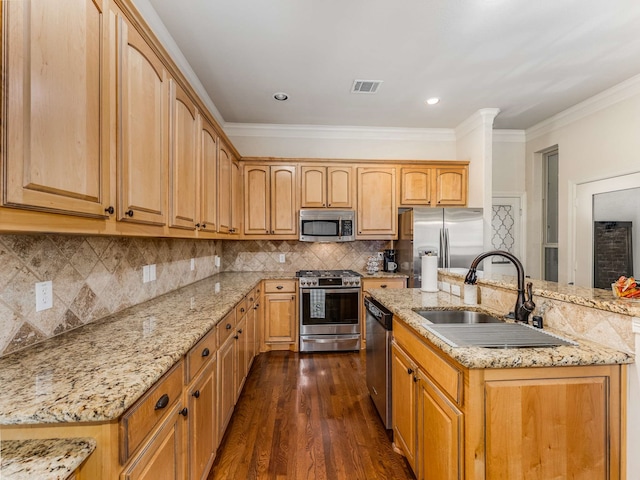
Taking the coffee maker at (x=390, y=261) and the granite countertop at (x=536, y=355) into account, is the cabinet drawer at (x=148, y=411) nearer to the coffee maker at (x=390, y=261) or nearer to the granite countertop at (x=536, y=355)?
the granite countertop at (x=536, y=355)

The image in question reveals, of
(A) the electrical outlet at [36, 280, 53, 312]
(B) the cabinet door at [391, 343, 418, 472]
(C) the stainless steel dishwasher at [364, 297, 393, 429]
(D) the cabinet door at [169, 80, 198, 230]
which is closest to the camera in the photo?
(A) the electrical outlet at [36, 280, 53, 312]

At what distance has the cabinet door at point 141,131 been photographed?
1.24 meters

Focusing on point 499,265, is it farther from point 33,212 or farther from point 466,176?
point 33,212

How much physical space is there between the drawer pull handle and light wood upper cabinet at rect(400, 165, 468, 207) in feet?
11.3

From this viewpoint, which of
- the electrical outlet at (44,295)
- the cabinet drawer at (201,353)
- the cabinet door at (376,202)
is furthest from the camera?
the cabinet door at (376,202)

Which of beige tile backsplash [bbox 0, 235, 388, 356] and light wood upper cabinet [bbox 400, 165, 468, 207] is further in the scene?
light wood upper cabinet [bbox 400, 165, 468, 207]

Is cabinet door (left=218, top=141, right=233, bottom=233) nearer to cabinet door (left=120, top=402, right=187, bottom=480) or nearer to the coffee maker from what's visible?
cabinet door (left=120, top=402, right=187, bottom=480)

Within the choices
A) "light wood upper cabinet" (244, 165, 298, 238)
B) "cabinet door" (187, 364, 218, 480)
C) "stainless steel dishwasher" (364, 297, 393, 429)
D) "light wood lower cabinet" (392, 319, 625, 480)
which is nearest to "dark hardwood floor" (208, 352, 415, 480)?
"stainless steel dishwasher" (364, 297, 393, 429)

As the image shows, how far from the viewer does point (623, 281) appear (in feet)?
4.25

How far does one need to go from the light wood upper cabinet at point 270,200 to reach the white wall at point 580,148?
3358mm

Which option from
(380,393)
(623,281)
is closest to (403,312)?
(380,393)

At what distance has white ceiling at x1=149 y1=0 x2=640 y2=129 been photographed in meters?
1.99

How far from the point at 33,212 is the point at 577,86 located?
441 centimetres

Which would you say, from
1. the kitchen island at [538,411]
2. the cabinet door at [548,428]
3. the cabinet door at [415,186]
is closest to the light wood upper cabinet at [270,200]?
the cabinet door at [415,186]
